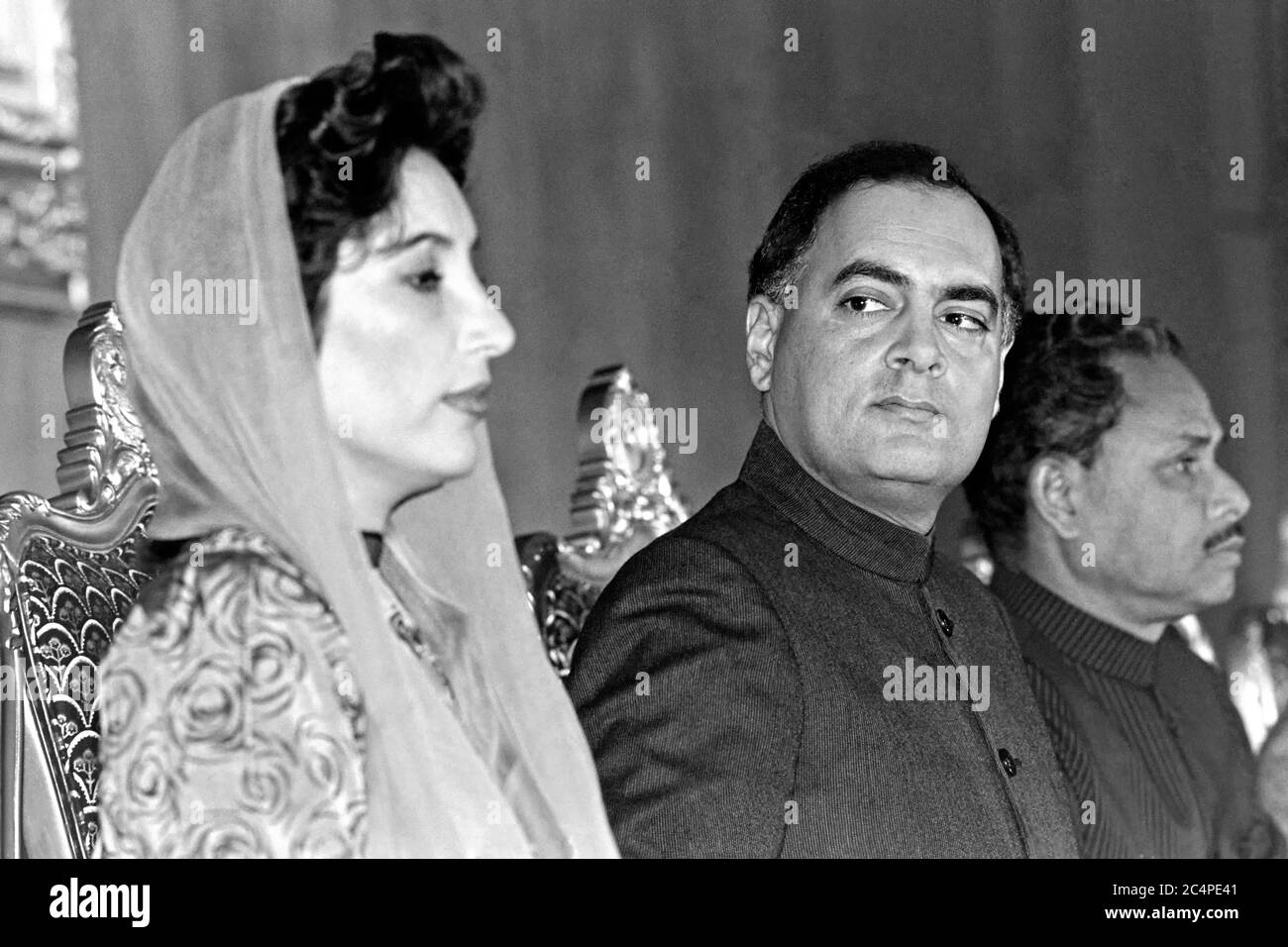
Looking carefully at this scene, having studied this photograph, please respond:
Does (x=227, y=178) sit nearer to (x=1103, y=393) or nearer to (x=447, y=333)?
(x=447, y=333)

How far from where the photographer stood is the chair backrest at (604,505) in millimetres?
2178

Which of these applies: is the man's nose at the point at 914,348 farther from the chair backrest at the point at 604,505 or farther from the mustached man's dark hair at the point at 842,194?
the chair backrest at the point at 604,505

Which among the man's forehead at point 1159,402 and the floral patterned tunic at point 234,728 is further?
the man's forehead at point 1159,402

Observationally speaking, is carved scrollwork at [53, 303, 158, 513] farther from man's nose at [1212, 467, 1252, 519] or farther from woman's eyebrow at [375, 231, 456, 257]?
man's nose at [1212, 467, 1252, 519]

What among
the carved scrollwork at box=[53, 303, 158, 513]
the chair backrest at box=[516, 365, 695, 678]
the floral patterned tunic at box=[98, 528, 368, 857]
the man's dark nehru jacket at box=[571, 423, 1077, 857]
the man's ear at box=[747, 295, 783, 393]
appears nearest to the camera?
the floral patterned tunic at box=[98, 528, 368, 857]

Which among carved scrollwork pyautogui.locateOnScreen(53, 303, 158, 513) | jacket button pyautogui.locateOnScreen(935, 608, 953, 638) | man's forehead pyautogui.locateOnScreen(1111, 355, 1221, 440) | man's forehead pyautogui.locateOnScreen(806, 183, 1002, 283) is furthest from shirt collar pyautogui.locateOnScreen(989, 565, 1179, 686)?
carved scrollwork pyautogui.locateOnScreen(53, 303, 158, 513)

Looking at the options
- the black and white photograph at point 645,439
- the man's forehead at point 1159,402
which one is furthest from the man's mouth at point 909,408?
the man's forehead at point 1159,402

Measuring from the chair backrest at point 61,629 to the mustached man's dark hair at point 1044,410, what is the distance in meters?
1.02

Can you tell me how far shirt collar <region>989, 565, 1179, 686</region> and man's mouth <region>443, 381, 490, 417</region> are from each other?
0.87 m

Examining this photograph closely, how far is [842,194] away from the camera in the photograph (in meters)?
1.98

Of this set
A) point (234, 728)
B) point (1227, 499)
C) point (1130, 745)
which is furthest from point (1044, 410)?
point (234, 728)

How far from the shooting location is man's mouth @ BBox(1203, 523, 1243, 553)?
2.43 meters

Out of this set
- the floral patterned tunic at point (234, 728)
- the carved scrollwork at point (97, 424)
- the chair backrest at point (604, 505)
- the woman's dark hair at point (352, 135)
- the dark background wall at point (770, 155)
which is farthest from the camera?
the dark background wall at point (770, 155)

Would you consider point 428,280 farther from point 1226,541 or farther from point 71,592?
point 1226,541
